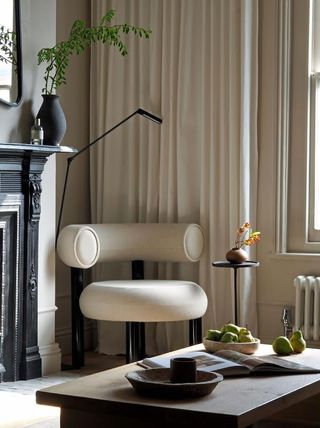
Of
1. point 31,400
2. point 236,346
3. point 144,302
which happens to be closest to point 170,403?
point 236,346

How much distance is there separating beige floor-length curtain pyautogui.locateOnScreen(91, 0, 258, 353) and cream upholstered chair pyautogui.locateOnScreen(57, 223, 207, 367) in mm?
253

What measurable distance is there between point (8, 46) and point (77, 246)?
46.6 inches

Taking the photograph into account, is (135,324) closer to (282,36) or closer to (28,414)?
(28,414)

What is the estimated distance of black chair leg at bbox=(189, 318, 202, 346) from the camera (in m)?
5.25

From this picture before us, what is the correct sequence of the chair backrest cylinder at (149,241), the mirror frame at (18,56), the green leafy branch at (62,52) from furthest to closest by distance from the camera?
the chair backrest cylinder at (149,241) < the green leafy branch at (62,52) < the mirror frame at (18,56)

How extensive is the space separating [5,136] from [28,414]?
157 cm

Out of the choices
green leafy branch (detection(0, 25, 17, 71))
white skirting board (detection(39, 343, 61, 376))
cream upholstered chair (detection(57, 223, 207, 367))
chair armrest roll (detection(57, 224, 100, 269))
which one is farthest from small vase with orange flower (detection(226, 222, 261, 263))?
green leafy branch (detection(0, 25, 17, 71))

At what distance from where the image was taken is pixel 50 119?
16.5ft

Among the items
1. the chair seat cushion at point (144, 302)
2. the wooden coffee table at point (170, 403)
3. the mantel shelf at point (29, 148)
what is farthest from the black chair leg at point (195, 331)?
the wooden coffee table at point (170, 403)

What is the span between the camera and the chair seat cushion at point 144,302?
4927 mm

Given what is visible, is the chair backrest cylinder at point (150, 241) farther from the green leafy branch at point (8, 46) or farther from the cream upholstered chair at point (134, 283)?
the green leafy branch at point (8, 46)

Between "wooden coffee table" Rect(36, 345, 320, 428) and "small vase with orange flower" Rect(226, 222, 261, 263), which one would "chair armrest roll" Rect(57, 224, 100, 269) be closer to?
"small vase with orange flower" Rect(226, 222, 261, 263)

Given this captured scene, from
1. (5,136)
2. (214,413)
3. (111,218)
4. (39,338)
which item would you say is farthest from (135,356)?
(214,413)

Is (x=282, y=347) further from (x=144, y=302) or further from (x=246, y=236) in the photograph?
(x=246, y=236)
